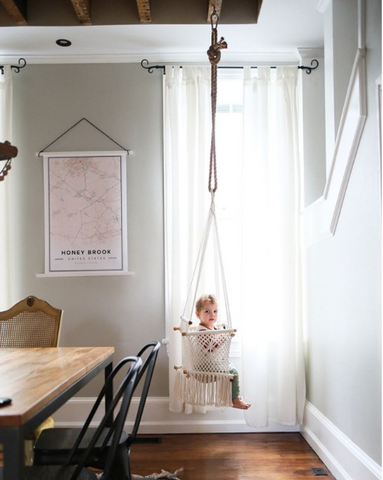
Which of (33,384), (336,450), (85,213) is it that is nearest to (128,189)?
(85,213)

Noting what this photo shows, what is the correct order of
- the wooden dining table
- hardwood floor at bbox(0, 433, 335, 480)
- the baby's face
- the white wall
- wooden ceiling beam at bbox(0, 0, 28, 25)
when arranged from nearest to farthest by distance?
1. the wooden dining table
2. the white wall
3. hardwood floor at bbox(0, 433, 335, 480)
4. wooden ceiling beam at bbox(0, 0, 28, 25)
5. the baby's face

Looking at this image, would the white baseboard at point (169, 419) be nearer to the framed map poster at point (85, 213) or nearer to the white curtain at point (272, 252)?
the white curtain at point (272, 252)

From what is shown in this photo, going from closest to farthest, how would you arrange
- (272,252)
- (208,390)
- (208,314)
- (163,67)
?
1. (208,390)
2. (208,314)
3. (272,252)
4. (163,67)

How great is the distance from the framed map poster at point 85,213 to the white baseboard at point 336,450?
1.59m

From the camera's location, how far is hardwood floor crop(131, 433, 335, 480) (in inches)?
115

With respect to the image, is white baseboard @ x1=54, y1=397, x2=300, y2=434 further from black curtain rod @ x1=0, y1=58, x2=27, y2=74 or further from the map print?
black curtain rod @ x1=0, y1=58, x2=27, y2=74

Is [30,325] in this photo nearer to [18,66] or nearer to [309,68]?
[18,66]

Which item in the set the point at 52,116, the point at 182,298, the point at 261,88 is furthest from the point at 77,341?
the point at 261,88

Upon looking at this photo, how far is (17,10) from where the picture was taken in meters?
3.14

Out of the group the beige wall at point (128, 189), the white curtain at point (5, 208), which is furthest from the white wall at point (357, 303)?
the white curtain at point (5, 208)

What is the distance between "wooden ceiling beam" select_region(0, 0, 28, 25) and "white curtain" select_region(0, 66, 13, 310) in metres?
0.56

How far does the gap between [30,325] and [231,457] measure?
142 cm

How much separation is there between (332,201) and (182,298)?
1278mm

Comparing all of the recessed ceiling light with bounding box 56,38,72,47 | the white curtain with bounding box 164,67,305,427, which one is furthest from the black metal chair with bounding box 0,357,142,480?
the recessed ceiling light with bounding box 56,38,72,47
